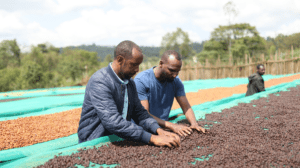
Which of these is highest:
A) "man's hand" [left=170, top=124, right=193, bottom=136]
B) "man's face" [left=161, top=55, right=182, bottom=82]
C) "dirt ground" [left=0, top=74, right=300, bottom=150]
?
"man's face" [left=161, top=55, right=182, bottom=82]

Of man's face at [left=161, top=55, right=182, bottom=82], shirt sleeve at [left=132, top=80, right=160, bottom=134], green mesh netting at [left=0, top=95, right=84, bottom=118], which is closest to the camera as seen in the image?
shirt sleeve at [left=132, top=80, right=160, bottom=134]

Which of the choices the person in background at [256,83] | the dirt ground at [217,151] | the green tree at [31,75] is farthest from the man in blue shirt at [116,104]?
the green tree at [31,75]

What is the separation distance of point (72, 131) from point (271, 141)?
2514 millimetres

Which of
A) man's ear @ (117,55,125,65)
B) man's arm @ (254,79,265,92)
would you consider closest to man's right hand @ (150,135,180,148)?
man's ear @ (117,55,125,65)

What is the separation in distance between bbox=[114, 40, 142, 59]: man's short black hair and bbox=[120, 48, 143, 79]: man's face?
3 cm

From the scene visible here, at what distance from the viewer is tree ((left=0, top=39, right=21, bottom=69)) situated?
2973 cm

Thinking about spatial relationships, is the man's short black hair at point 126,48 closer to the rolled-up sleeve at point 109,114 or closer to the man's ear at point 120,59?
the man's ear at point 120,59

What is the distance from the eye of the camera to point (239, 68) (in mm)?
15555

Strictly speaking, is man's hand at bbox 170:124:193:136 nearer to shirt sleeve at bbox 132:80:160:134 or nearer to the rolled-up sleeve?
shirt sleeve at bbox 132:80:160:134

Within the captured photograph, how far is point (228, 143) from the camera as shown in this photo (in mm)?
1892

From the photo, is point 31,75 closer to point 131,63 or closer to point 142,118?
point 142,118

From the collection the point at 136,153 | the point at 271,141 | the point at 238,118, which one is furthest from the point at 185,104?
the point at 136,153

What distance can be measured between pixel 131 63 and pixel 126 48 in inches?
4.9

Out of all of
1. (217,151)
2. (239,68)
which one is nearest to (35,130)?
(217,151)
